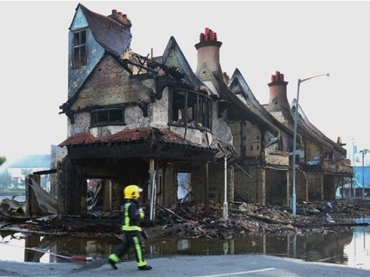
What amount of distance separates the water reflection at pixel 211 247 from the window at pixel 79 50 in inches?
341

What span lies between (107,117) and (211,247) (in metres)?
9.15

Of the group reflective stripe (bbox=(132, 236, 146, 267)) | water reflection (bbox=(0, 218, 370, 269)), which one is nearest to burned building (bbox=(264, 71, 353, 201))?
water reflection (bbox=(0, 218, 370, 269))

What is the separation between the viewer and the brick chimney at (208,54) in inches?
1125

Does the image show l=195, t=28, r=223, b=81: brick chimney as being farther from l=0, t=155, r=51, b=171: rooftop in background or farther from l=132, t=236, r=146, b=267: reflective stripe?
l=0, t=155, r=51, b=171: rooftop in background

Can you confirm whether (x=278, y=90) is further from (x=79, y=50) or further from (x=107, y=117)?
(x=107, y=117)

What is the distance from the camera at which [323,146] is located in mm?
39438

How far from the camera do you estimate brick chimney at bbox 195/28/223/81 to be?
28.6 m

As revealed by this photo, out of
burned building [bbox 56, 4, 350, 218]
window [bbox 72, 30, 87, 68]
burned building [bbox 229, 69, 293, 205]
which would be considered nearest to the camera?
burned building [bbox 56, 4, 350, 218]

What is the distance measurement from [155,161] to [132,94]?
10.6 feet

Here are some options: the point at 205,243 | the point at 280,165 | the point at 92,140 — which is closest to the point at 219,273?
the point at 205,243

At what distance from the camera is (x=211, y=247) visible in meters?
14.4

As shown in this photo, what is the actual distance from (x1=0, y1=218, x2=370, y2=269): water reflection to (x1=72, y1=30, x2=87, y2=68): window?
8650 millimetres

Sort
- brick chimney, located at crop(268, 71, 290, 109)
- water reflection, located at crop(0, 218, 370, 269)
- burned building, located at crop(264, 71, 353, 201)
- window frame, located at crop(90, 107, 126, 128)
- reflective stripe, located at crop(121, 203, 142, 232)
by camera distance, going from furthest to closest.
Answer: brick chimney, located at crop(268, 71, 290, 109) → burned building, located at crop(264, 71, 353, 201) → window frame, located at crop(90, 107, 126, 128) → water reflection, located at crop(0, 218, 370, 269) → reflective stripe, located at crop(121, 203, 142, 232)

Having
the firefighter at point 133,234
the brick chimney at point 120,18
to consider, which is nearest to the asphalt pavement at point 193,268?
the firefighter at point 133,234
